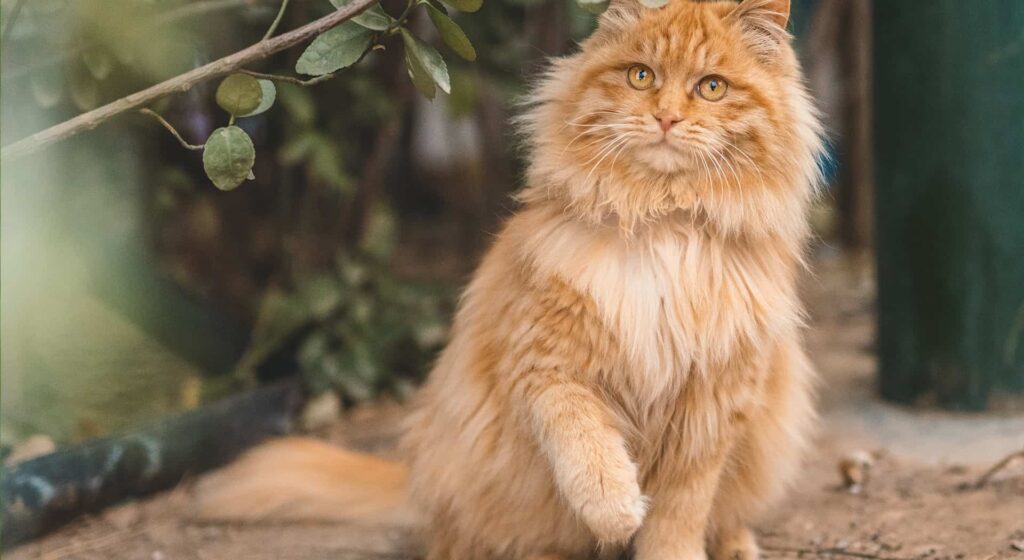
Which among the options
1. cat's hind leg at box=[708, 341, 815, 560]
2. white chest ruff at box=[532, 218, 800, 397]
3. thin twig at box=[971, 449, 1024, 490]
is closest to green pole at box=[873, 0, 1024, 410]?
thin twig at box=[971, 449, 1024, 490]

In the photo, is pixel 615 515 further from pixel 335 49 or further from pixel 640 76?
pixel 335 49

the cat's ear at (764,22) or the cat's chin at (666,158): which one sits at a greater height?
the cat's ear at (764,22)

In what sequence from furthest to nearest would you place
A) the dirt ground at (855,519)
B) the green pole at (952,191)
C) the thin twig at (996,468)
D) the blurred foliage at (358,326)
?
the blurred foliage at (358,326) < the green pole at (952,191) < the thin twig at (996,468) < the dirt ground at (855,519)

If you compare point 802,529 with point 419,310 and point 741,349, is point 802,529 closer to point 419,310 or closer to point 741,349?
point 741,349

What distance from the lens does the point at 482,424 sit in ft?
7.62

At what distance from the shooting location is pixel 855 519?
268 centimetres

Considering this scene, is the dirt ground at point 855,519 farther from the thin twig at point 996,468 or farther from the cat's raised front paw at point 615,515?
the cat's raised front paw at point 615,515

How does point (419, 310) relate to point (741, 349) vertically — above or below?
below

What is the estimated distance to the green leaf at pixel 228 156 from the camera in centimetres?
192

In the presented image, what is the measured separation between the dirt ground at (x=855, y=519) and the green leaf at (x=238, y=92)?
4.00ft

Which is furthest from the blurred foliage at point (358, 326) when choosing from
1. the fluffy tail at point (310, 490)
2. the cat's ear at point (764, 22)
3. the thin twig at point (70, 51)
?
the cat's ear at point (764, 22)

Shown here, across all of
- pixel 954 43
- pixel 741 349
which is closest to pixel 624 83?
pixel 741 349

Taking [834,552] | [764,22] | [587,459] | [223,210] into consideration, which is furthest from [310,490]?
[223,210]

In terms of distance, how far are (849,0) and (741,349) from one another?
467 centimetres
